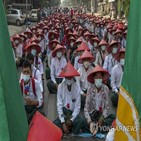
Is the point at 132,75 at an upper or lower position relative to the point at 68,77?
upper

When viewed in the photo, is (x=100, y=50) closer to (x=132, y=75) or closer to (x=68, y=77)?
(x=68, y=77)

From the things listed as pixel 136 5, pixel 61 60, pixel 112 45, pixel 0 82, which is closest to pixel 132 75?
pixel 136 5

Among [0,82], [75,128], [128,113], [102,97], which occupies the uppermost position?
[0,82]

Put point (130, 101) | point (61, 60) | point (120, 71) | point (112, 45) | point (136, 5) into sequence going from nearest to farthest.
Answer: point (136, 5) → point (130, 101) → point (120, 71) → point (61, 60) → point (112, 45)

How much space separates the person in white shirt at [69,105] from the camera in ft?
Answer: 22.3

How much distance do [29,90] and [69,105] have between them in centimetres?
76

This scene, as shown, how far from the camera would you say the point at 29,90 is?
6684 millimetres

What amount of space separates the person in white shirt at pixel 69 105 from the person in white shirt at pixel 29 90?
38 centimetres

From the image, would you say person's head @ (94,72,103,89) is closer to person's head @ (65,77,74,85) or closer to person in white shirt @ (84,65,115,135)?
person in white shirt @ (84,65,115,135)

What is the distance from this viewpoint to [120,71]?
865cm

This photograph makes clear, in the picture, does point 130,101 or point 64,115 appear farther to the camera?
point 64,115

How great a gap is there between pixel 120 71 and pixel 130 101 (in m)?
5.73

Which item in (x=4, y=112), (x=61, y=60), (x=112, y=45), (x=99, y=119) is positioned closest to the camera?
(x=4, y=112)

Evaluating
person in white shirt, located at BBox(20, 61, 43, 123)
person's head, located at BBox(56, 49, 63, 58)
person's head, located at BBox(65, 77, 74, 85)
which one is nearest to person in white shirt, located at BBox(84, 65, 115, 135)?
person's head, located at BBox(65, 77, 74, 85)
